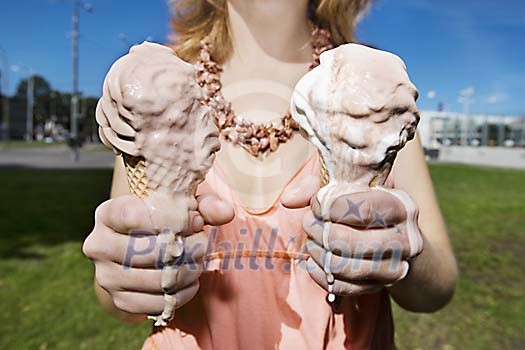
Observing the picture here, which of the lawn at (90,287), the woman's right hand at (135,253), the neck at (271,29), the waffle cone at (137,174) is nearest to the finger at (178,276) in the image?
the woman's right hand at (135,253)

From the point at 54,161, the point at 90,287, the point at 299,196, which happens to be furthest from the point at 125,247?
the point at 54,161

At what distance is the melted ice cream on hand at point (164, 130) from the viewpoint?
2.68 ft

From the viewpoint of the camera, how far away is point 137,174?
917 millimetres

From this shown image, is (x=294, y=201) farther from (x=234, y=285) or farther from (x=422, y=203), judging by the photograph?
(x=422, y=203)

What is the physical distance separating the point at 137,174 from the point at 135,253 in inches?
6.9

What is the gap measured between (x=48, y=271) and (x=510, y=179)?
13676mm

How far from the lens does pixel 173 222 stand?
2.72ft

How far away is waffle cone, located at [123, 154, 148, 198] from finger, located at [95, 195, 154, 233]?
74 mm

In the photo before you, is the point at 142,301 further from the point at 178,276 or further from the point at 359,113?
the point at 359,113

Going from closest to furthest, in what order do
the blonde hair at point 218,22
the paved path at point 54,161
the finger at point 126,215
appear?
the finger at point 126,215, the blonde hair at point 218,22, the paved path at point 54,161

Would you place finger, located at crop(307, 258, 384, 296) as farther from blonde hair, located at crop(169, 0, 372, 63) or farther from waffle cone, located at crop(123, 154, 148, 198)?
blonde hair, located at crop(169, 0, 372, 63)

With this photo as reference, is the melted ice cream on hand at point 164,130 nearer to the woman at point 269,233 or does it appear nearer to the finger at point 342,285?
the woman at point 269,233

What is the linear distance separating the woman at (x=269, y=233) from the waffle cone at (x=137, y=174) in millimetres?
72

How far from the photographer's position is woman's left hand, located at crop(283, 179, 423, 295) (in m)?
0.82
